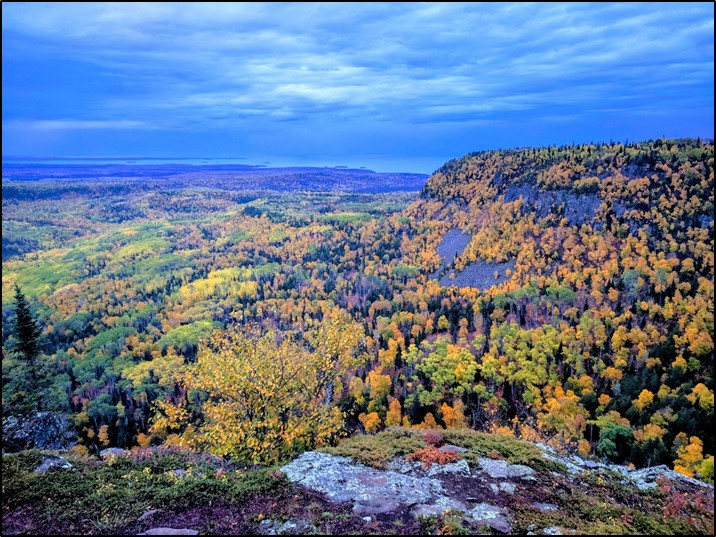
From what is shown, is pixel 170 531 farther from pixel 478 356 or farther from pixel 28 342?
pixel 478 356

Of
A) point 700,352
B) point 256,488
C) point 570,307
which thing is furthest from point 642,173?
point 256,488

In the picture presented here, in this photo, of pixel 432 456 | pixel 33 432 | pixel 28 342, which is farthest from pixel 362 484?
Answer: pixel 28 342

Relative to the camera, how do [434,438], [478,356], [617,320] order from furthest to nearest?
[617,320] → [478,356] → [434,438]

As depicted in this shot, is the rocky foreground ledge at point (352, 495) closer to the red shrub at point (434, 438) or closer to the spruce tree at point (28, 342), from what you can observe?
the red shrub at point (434, 438)

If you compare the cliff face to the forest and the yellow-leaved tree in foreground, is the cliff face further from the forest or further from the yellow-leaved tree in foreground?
the yellow-leaved tree in foreground

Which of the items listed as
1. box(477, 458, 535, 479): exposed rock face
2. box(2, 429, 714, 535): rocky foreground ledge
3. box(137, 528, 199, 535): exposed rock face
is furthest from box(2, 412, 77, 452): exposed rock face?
box(477, 458, 535, 479): exposed rock face

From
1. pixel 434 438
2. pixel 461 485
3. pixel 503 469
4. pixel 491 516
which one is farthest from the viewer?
pixel 434 438

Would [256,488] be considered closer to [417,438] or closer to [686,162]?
[417,438]
